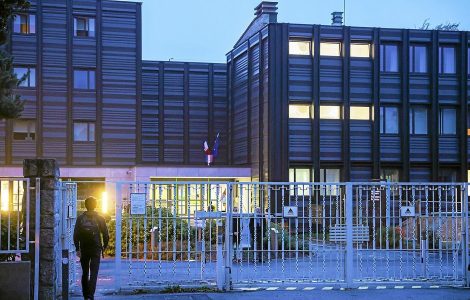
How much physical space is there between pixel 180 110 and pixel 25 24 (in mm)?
11652

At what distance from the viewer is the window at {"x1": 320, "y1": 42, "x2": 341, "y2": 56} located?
36.9m

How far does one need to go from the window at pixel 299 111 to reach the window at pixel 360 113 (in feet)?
7.82

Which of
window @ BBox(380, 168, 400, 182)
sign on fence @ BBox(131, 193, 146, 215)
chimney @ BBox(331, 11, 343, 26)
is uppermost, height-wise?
chimney @ BBox(331, 11, 343, 26)

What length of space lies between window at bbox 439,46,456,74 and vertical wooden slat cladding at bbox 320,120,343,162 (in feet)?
21.5

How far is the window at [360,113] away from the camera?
1473 inches

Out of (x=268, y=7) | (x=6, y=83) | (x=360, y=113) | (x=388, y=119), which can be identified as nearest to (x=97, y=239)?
(x=6, y=83)

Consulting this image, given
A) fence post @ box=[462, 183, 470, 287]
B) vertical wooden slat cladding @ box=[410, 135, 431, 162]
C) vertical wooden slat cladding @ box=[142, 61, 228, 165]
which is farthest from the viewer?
vertical wooden slat cladding @ box=[142, 61, 228, 165]

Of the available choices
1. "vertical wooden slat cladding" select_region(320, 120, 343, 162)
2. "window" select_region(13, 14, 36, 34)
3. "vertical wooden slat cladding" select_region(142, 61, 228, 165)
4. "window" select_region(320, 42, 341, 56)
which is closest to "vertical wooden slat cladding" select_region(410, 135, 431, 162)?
"vertical wooden slat cladding" select_region(320, 120, 343, 162)

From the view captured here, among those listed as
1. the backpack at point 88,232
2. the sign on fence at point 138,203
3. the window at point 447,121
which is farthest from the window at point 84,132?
the backpack at point 88,232

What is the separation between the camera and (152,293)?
534 inches

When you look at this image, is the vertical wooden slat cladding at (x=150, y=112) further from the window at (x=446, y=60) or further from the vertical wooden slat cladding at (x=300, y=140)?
the window at (x=446, y=60)

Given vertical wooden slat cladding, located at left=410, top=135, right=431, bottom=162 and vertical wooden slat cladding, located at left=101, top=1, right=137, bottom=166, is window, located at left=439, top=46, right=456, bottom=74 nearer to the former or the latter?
vertical wooden slat cladding, located at left=410, top=135, right=431, bottom=162

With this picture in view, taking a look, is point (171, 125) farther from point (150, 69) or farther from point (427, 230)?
point (427, 230)

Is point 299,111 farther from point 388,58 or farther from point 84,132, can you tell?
point 84,132
